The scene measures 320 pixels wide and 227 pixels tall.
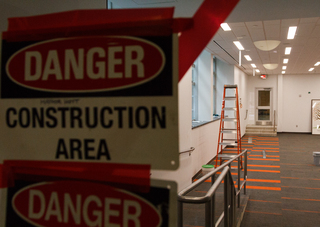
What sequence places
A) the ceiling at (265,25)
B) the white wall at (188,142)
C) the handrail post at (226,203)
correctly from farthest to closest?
the white wall at (188,142) → the ceiling at (265,25) → the handrail post at (226,203)

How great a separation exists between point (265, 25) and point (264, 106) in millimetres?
11050

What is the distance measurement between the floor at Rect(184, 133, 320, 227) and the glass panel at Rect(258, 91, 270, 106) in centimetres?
625

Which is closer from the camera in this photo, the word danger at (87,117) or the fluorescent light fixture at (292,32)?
the word danger at (87,117)

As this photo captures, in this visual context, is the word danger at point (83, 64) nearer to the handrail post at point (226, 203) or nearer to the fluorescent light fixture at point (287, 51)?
the handrail post at point (226, 203)

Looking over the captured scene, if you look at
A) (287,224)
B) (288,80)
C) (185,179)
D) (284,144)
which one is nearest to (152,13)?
(287,224)

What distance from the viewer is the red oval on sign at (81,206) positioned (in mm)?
849

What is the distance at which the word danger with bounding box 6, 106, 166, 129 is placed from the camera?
0.83 m

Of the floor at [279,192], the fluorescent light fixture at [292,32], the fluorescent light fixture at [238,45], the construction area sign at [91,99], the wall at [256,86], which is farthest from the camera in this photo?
the wall at [256,86]

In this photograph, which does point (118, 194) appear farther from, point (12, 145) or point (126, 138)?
point (12, 145)

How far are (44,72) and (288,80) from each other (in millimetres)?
15673

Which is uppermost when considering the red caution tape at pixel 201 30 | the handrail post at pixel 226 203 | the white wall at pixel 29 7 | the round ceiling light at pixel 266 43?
the round ceiling light at pixel 266 43


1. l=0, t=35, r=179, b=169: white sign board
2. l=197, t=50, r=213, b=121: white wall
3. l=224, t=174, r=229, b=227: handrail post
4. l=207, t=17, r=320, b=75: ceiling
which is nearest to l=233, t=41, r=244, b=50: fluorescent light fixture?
l=207, t=17, r=320, b=75: ceiling

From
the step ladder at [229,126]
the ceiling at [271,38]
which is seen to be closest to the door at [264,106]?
the step ladder at [229,126]

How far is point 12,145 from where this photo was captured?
0.93 metres
